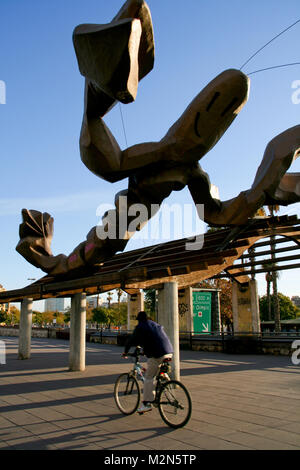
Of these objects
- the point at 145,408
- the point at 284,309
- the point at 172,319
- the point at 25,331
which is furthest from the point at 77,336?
the point at 284,309

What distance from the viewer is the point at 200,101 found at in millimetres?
8109

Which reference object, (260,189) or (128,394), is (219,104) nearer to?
(260,189)

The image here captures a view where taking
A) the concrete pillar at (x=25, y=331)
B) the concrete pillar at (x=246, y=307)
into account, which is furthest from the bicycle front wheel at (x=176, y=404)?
the concrete pillar at (x=246, y=307)

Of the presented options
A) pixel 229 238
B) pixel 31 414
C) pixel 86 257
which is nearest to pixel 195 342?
pixel 229 238

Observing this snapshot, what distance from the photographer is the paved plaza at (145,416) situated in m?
5.02

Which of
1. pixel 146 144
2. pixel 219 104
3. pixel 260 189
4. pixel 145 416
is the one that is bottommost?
pixel 145 416

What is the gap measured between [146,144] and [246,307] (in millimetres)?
15009

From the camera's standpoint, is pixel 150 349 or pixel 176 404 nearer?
pixel 176 404

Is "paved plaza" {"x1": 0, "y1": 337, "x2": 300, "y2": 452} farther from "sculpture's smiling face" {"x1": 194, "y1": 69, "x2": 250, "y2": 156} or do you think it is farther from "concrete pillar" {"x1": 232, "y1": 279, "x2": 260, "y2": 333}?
"concrete pillar" {"x1": 232, "y1": 279, "x2": 260, "y2": 333}

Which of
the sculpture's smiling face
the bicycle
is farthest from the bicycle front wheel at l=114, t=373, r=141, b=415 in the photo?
the sculpture's smiling face

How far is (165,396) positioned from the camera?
597 cm

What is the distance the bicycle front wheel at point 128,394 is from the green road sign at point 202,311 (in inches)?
673
